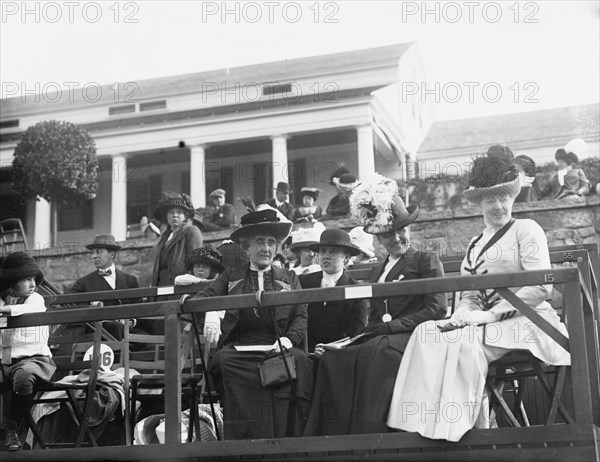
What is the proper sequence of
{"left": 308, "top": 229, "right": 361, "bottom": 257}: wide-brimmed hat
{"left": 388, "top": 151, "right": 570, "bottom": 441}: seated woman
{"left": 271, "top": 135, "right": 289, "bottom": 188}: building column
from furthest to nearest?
{"left": 271, "top": 135, "right": 289, "bottom": 188}: building column
{"left": 308, "top": 229, "right": 361, "bottom": 257}: wide-brimmed hat
{"left": 388, "top": 151, "right": 570, "bottom": 441}: seated woman

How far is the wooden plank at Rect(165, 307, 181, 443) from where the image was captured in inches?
250

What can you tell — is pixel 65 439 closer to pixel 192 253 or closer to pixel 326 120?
pixel 192 253

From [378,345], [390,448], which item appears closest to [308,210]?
[378,345]

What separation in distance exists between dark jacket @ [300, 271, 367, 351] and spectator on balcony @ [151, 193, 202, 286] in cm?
290

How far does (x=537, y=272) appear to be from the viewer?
5.95 metres

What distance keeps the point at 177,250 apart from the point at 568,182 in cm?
558

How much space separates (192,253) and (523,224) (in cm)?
355

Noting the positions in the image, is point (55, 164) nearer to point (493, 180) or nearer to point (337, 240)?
point (337, 240)

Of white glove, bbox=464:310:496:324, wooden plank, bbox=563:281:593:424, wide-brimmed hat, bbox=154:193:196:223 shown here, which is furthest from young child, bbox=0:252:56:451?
wooden plank, bbox=563:281:593:424

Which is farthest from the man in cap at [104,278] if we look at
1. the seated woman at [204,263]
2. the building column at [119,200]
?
the building column at [119,200]

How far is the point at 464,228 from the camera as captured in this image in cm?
1283

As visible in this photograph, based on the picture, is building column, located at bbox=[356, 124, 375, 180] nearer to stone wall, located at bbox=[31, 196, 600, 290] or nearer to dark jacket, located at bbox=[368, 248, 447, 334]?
stone wall, located at bbox=[31, 196, 600, 290]

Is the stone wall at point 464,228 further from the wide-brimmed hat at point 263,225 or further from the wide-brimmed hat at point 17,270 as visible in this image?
the wide-brimmed hat at point 17,270

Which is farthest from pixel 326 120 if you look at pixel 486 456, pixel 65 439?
pixel 486 456
